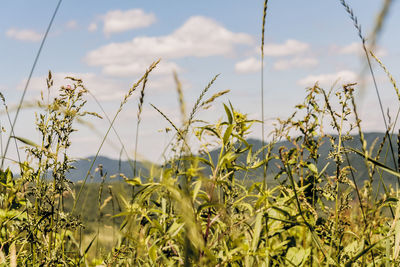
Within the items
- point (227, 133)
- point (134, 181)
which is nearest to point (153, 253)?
point (134, 181)

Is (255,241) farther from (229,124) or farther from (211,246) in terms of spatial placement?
(229,124)

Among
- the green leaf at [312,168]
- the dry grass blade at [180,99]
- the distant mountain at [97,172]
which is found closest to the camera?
the dry grass blade at [180,99]

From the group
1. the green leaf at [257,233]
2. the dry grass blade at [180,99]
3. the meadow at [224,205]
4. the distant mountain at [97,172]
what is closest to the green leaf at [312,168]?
the meadow at [224,205]

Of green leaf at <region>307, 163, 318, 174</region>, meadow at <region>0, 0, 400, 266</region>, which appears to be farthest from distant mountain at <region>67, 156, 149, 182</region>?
green leaf at <region>307, 163, 318, 174</region>

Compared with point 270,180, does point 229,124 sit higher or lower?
higher

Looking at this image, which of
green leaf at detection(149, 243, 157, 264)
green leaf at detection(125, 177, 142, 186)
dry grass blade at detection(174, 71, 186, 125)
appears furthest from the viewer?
green leaf at detection(125, 177, 142, 186)

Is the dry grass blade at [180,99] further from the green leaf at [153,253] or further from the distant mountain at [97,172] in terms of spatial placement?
the green leaf at [153,253]

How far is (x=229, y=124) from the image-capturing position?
151 centimetres

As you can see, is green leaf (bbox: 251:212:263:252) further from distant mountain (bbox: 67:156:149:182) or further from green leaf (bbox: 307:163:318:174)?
green leaf (bbox: 307:163:318:174)

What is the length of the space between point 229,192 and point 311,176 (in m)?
0.81

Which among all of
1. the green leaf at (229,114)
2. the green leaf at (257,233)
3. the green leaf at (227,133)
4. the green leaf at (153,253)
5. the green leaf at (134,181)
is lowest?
the green leaf at (153,253)

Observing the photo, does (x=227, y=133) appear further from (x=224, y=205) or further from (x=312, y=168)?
(x=312, y=168)

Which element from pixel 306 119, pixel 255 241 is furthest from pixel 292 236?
pixel 306 119

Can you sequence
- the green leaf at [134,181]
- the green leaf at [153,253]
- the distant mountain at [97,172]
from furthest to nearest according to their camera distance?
the distant mountain at [97,172] → the green leaf at [134,181] → the green leaf at [153,253]
